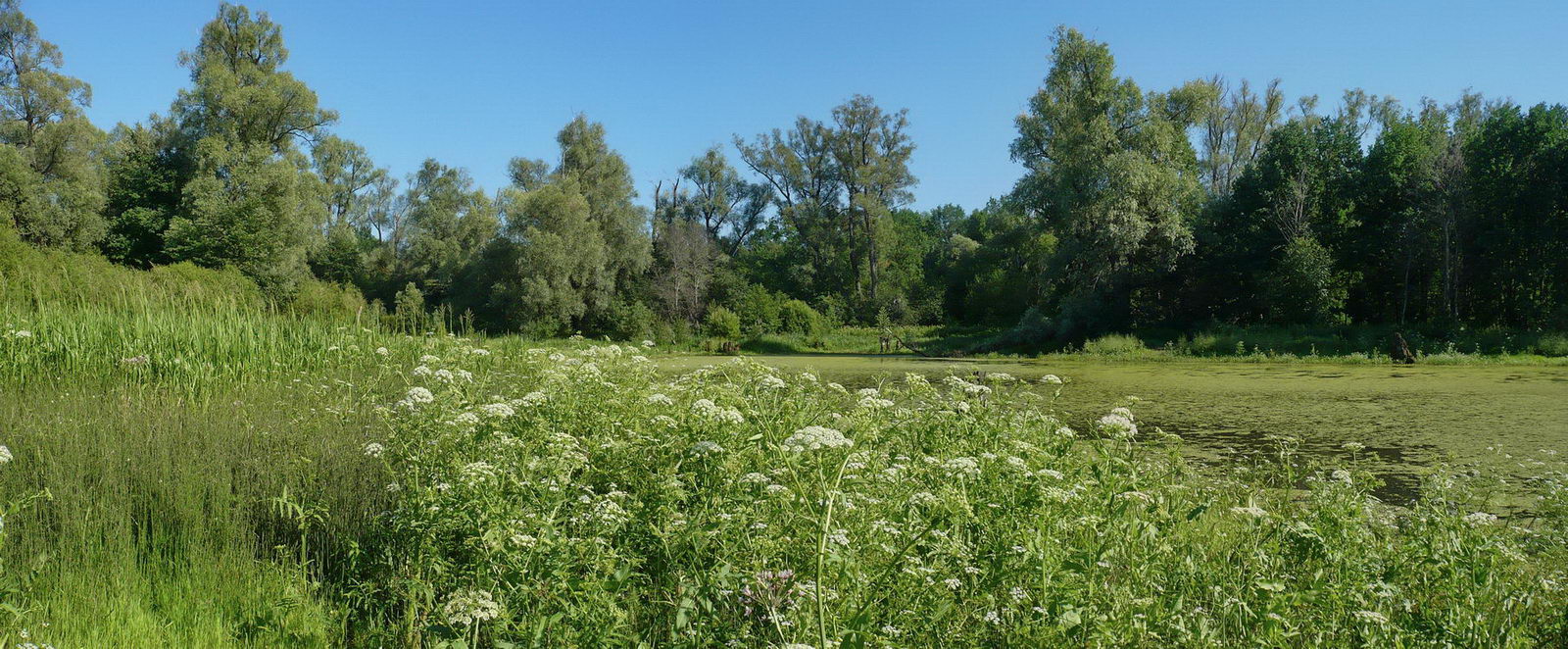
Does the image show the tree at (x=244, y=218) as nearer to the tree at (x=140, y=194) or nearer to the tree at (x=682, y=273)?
the tree at (x=140, y=194)

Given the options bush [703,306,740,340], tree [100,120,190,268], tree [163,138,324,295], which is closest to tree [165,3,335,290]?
tree [163,138,324,295]

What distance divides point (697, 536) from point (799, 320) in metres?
37.4

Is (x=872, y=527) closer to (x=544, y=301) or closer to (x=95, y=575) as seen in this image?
(x=95, y=575)

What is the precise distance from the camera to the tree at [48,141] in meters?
29.1

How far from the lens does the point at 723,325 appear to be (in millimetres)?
37719

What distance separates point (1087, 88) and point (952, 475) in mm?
31385

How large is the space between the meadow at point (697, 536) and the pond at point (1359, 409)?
0.87 meters

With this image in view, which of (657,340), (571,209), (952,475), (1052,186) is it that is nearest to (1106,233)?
(1052,186)

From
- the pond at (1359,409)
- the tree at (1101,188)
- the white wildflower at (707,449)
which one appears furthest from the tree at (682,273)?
the white wildflower at (707,449)

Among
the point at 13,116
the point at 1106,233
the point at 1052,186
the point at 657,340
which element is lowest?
the point at 657,340

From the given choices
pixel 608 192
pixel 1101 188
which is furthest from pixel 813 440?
pixel 608 192

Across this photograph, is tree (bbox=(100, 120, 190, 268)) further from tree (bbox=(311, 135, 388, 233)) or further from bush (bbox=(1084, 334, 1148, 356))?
bush (bbox=(1084, 334, 1148, 356))

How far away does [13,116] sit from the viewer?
103ft

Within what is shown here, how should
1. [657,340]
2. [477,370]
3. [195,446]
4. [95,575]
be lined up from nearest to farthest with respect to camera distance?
[95,575] < [195,446] < [477,370] < [657,340]
